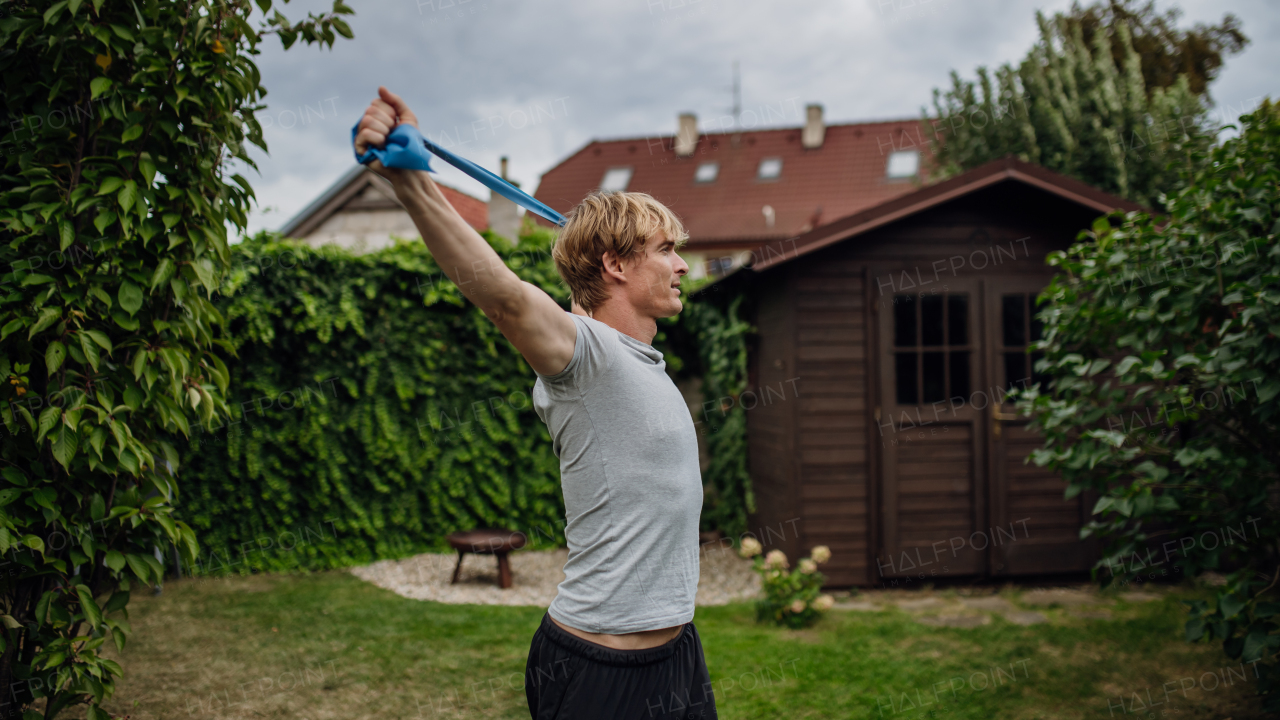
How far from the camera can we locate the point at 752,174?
2133cm

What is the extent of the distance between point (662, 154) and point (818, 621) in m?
19.3

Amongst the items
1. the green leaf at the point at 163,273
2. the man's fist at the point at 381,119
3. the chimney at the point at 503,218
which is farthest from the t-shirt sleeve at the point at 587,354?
the chimney at the point at 503,218

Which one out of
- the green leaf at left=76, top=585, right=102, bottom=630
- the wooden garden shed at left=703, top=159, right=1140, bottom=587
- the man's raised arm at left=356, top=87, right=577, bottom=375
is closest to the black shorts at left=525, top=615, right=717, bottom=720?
the man's raised arm at left=356, top=87, right=577, bottom=375

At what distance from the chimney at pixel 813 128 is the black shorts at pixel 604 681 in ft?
71.5

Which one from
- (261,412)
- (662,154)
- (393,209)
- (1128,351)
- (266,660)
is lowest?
(266,660)

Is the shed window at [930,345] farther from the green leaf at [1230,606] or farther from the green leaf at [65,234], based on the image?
the green leaf at [65,234]

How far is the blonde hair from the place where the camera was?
4.72 ft

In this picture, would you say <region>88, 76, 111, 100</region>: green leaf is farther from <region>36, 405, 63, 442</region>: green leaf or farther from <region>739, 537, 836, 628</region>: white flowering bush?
<region>739, 537, 836, 628</region>: white flowering bush

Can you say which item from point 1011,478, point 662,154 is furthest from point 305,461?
point 662,154

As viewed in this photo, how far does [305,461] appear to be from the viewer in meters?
6.71

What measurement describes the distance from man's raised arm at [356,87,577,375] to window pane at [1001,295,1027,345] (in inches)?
230

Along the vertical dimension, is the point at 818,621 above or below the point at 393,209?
below

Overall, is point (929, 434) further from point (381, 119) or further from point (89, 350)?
point (381, 119)

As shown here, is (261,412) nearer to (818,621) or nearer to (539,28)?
(539,28)
